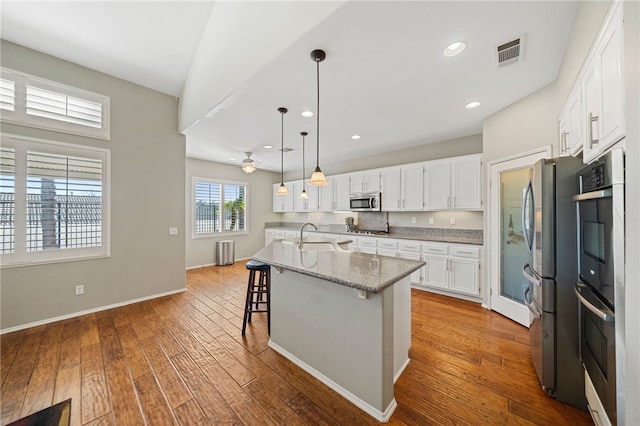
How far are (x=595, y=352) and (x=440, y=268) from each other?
8.35 ft

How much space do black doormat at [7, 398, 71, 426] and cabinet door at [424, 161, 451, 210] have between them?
188 inches

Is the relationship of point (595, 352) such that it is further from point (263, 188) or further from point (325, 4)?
point (263, 188)

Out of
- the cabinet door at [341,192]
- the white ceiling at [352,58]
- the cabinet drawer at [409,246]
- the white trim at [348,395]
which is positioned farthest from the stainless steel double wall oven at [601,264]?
the cabinet door at [341,192]

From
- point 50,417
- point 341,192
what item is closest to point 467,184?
point 341,192

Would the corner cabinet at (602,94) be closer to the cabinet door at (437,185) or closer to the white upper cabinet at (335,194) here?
the cabinet door at (437,185)

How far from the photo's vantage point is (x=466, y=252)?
353cm

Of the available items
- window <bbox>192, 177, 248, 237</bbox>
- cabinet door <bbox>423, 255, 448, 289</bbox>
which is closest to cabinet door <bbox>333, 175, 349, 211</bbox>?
cabinet door <bbox>423, 255, 448, 289</bbox>

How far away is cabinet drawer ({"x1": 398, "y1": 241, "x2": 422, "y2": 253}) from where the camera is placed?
4.02 m

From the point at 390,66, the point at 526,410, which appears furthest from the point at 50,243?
the point at 526,410

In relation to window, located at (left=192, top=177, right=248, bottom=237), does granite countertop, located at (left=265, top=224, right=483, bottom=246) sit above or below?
below

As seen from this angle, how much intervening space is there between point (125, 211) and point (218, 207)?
2.84 meters

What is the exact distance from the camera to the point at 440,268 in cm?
379

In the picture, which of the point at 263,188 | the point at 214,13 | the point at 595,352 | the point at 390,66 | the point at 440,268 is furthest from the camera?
the point at 263,188

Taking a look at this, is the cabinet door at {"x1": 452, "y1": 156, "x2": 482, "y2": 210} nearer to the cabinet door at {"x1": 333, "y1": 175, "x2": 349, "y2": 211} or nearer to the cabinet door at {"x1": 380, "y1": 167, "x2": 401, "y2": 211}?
the cabinet door at {"x1": 380, "y1": 167, "x2": 401, "y2": 211}
